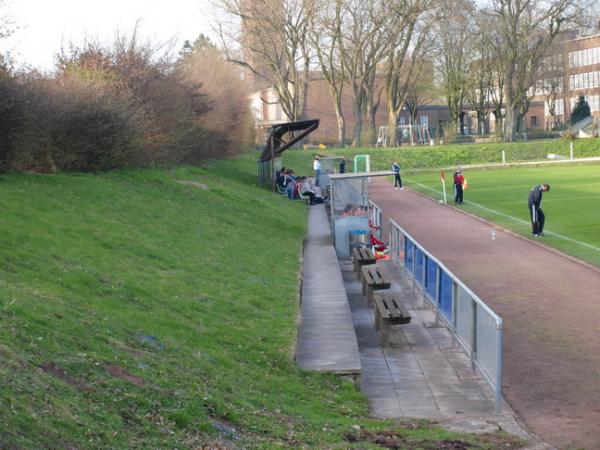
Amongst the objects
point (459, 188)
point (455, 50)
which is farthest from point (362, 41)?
point (459, 188)

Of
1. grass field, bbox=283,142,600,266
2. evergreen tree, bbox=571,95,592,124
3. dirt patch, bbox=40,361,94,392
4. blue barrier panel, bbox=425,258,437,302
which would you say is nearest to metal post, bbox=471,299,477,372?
blue barrier panel, bbox=425,258,437,302

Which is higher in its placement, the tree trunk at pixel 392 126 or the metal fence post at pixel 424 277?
the tree trunk at pixel 392 126

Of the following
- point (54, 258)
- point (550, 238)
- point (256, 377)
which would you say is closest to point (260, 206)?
point (550, 238)

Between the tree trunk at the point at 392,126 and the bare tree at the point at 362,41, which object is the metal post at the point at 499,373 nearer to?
the bare tree at the point at 362,41

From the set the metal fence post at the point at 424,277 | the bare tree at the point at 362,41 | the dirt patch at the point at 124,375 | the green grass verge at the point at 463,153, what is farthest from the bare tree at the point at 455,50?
the dirt patch at the point at 124,375

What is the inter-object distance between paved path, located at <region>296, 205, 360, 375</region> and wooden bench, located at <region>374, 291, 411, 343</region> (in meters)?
0.48

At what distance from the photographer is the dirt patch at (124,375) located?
9.36 m

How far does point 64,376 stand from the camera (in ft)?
29.2

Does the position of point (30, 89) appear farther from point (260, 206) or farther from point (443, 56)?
point (443, 56)

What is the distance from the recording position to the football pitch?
28.2 m

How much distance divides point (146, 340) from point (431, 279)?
21.8 feet

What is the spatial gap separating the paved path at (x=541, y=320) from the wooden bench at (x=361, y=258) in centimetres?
201

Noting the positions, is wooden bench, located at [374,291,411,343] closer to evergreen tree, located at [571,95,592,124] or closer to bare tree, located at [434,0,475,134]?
bare tree, located at [434,0,475,134]

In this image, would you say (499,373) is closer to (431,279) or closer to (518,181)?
(431,279)
